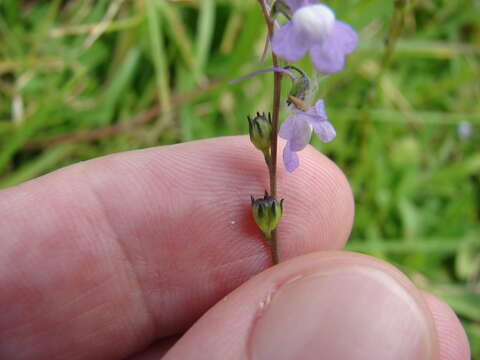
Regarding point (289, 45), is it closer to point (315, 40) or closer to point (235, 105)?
point (315, 40)

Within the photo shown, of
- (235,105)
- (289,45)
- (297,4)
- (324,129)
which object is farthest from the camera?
(235,105)

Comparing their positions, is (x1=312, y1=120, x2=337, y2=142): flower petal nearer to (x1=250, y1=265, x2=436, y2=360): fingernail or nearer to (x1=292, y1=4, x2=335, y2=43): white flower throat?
(x1=292, y1=4, x2=335, y2=43): white flower throat

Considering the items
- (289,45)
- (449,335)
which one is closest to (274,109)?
(289,45)

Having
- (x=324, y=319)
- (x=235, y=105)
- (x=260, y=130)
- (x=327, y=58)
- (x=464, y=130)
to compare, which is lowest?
(x=324, y=319)

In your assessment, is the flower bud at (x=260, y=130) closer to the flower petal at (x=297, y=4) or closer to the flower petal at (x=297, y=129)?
the flower petal at (x=297, y=129)

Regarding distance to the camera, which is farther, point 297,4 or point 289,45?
point 297,4

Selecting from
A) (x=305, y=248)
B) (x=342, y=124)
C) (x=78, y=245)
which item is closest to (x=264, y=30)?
(x=342, y=124)

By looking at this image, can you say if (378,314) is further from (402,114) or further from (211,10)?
(211,10)
